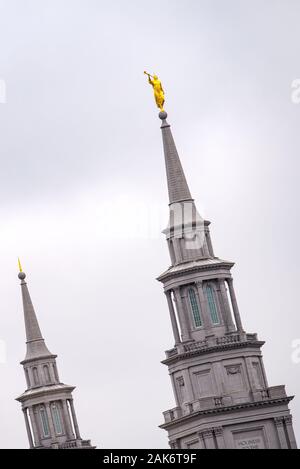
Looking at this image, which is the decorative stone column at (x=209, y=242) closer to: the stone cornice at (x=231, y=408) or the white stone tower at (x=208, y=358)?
the white stone tower at (x=208, y=358)

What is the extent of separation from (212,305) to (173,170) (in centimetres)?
1003

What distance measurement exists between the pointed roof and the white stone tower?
2.8 inches

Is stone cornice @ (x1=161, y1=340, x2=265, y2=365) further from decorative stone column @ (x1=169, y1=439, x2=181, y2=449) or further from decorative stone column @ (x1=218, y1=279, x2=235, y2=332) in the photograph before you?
decorative stone column @ (x1=169, y1=439, x2=181, y2=449)

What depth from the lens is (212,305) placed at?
165m

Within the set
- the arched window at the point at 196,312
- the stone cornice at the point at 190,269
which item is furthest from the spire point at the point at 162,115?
the arched window at the point at 196,312

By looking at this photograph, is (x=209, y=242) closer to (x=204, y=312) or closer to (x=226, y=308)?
(x=226, y=308)

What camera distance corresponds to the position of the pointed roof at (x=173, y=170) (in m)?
166

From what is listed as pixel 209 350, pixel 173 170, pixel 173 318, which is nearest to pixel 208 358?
pixel 209 350
